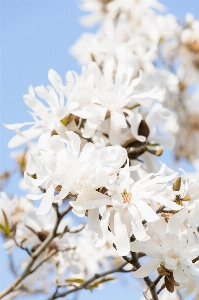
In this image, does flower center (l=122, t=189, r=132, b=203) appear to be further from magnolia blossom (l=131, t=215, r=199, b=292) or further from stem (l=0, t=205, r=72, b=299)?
stem (l=0, t=205, r=72, b=299)

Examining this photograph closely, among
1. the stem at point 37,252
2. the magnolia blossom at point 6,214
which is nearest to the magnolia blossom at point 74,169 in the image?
the stem at point 37,252

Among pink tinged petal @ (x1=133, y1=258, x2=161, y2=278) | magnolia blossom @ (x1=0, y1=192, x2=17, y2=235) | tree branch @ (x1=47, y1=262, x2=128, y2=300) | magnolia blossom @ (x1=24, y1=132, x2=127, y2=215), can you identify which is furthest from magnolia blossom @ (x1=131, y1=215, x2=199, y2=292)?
magnolia blossom @ (x1=0, y1=192, x2=17, y2=235)

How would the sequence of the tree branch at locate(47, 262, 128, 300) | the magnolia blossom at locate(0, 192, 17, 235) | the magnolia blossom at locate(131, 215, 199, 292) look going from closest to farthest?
the magnolia blossom at locate(131, 215, 199, 292) < the tree branch at locate(47, 262, 128, 300) < the magnolia blossom at locate(0, 192, 17, 235)

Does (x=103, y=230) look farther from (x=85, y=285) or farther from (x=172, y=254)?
(x=85, y=285)

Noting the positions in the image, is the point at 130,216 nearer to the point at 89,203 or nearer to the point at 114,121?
the point at 89,203

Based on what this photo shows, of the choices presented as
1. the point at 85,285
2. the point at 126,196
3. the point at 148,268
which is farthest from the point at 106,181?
the point at 85,285

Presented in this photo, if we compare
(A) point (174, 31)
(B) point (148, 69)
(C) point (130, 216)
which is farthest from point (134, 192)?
(A) point (174, 31)
